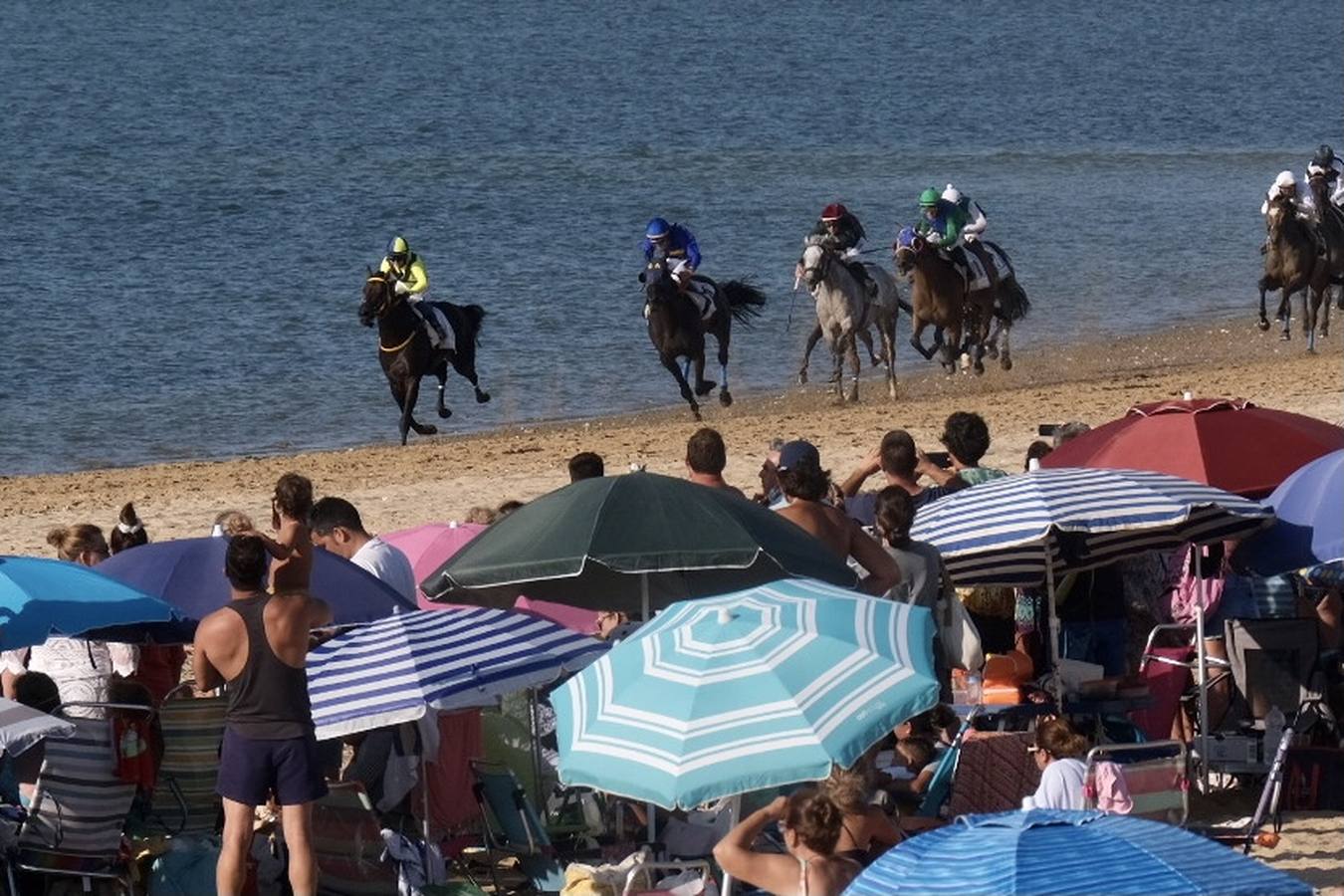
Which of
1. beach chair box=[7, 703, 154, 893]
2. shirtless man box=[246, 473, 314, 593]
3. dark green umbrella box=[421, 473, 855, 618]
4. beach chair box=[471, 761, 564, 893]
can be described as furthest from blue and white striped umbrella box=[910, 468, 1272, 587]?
Result: beach chair box=[7, 703, 154, 893]

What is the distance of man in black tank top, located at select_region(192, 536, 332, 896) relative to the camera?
7426mm

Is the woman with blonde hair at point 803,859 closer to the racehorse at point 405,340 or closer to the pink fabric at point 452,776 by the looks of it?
the pink fabric at point 452,776

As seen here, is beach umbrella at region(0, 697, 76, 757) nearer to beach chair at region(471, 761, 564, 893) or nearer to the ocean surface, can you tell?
beach chair at region(471, 761, 564, 893)

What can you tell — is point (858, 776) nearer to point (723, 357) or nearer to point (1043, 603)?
point (1043, 603)

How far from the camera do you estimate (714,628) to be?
6898 millimetres

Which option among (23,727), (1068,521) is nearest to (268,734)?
(23,727)

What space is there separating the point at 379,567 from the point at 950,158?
46.7 m

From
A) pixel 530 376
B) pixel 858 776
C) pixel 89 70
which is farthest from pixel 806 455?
pixel 89 70

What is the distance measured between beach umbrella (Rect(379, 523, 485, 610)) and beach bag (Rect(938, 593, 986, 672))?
6.71 feet

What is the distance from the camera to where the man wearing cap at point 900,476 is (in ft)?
32.1

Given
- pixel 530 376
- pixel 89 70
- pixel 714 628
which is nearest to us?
pixel 714 628

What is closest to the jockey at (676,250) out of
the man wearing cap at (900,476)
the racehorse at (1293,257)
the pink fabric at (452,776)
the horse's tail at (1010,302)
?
the horse's tail at (1010,302)

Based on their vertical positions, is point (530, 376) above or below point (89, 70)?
below

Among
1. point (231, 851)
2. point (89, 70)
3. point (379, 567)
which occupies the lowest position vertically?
point (231, 851)
